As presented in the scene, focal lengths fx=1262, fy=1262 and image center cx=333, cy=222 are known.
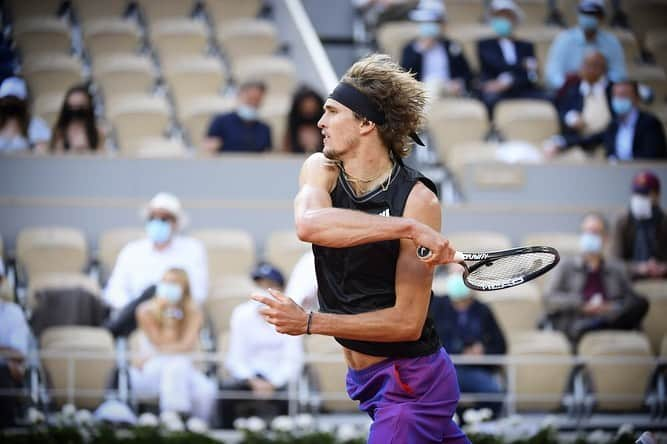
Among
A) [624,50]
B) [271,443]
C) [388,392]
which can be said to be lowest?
[271,443]

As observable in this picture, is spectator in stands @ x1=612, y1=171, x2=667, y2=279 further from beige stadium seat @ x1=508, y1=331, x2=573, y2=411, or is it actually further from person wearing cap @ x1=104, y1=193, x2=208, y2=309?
person wearing cap @ x1=104, y1=193, x2=208, y2=309

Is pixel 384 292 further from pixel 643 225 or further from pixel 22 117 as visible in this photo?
pixel 22 117

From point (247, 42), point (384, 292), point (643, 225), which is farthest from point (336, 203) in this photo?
point (247, 42)

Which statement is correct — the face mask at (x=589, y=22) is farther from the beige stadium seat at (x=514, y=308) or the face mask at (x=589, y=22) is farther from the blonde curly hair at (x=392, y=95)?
the blonde curly hair at (x=392, y=95)

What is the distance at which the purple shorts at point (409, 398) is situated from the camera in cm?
484

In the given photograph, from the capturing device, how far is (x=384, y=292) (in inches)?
189

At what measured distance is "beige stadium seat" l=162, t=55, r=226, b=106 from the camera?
38.3ft

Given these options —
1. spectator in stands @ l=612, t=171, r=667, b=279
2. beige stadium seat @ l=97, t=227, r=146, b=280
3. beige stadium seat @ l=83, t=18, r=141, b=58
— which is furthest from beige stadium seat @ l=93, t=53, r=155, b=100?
spectator in stands @ l=612, t=171, r=667, b=279

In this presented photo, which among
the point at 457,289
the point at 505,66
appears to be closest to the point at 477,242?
the point at 457,289

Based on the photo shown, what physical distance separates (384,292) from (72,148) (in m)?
6.16

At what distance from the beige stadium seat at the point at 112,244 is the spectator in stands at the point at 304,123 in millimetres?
1657

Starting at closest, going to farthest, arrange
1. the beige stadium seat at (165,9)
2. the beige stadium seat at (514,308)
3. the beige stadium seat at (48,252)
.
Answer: the beige stadium seat at (514,308)
the beige stadium seat at (48,252)
the beige stadium seat at (165,9)

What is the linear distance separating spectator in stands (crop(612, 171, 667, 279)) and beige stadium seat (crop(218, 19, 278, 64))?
→ 4.28m

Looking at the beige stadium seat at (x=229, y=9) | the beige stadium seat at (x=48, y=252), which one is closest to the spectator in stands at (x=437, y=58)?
the beige stadium seat at (x=229, y=9)
